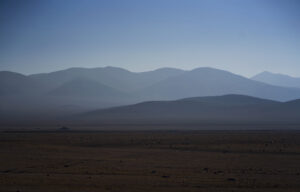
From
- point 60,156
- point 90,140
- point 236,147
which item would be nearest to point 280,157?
point 236,147

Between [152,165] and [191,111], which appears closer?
[152,165]

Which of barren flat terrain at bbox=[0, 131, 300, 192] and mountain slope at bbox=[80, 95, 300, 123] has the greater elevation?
mountain slope at bbox=[80, 95, 300, 123]

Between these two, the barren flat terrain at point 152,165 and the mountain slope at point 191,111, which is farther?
the mountain slope at point 191,111

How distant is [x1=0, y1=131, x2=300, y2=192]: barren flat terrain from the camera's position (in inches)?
704

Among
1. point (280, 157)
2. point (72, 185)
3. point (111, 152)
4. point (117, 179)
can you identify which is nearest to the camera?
point (72, 185)

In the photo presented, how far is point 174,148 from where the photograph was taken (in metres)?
33.6

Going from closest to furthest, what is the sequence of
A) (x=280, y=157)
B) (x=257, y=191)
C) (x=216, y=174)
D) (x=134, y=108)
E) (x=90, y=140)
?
(x=257, y=191) → (x=216, y=174) → (x=280, y=157) → (x=90, y=140) → (x=134, y=108)

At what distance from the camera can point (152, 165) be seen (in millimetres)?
24172

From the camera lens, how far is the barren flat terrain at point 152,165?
17.9m

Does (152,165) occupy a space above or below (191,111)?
below

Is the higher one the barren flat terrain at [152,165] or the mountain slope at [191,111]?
the mountain slope at [191,111]

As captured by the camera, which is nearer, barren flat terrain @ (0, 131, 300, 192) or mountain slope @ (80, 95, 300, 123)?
barren flat terrain @ (0, 131, 300, 192)

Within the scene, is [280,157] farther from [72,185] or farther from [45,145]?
[45,145]

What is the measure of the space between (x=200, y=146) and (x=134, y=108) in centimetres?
8676
